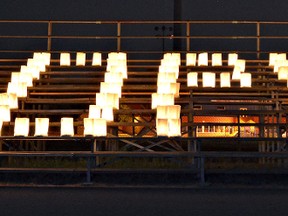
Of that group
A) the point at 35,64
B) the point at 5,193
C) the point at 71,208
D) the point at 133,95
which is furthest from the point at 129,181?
the point at 35,64

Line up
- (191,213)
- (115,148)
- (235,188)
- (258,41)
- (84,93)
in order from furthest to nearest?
1. (258,41)
2. (84,93)
3. (115,148)
4. (235,188)
5. (191,213)

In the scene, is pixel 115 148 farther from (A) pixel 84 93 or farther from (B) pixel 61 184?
(B) pixel 61 184

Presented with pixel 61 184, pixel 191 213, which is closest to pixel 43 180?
pixel 61 184

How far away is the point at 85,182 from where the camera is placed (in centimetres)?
965

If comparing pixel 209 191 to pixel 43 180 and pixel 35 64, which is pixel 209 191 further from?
pixel 35 64

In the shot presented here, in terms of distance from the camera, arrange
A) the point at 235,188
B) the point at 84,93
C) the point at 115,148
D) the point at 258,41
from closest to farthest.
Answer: the point at 235,188 → the point at 115,148 → the point at 84,93 → the point at 258,41

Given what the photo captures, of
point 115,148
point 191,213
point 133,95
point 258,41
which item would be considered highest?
point 258,41

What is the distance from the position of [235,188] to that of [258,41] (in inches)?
315

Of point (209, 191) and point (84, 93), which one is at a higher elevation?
point (84, 93)

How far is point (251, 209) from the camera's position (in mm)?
6855

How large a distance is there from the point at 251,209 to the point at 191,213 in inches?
31.2

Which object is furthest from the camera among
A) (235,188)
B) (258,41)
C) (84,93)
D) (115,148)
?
(258,41)

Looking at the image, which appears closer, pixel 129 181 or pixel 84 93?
pixel 129 181

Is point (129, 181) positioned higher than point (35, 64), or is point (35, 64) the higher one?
point (35, 64)
